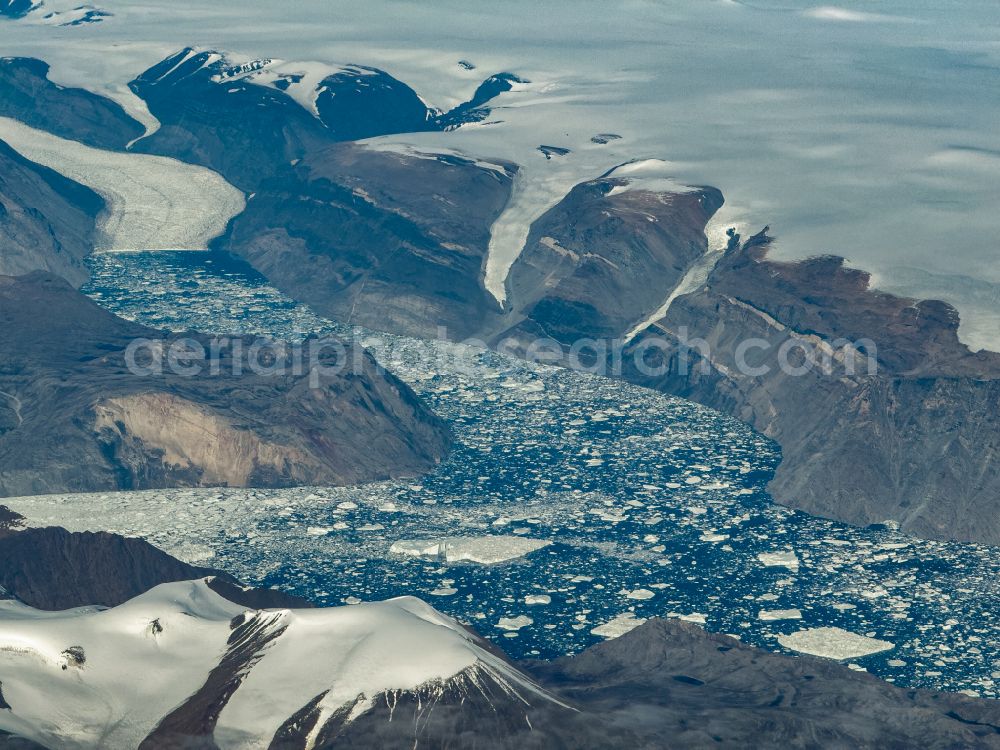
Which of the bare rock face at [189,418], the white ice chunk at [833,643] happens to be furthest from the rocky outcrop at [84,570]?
the white ice chunk at [833,643]

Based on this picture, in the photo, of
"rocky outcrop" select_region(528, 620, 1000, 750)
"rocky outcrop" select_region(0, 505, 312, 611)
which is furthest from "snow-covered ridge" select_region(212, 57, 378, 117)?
"rocky outcrop" select_region(528, 620, 1000, 750)

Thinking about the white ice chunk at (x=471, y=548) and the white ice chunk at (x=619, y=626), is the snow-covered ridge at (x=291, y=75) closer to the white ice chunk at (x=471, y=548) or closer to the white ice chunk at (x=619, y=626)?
the white ice chunk at (x=471, y=548)

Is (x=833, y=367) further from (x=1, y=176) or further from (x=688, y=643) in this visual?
(x=1, y=176)

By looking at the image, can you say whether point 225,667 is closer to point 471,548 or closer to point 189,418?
point 471,548

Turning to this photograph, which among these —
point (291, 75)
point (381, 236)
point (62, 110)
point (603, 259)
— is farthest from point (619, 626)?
point (291, 75)

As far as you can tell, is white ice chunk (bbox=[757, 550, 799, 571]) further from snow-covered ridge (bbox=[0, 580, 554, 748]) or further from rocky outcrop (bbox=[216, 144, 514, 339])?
rocky outcrop (bbox=[216, 144, 514, 339])

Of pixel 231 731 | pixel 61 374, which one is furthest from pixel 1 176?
pixel 231 731
